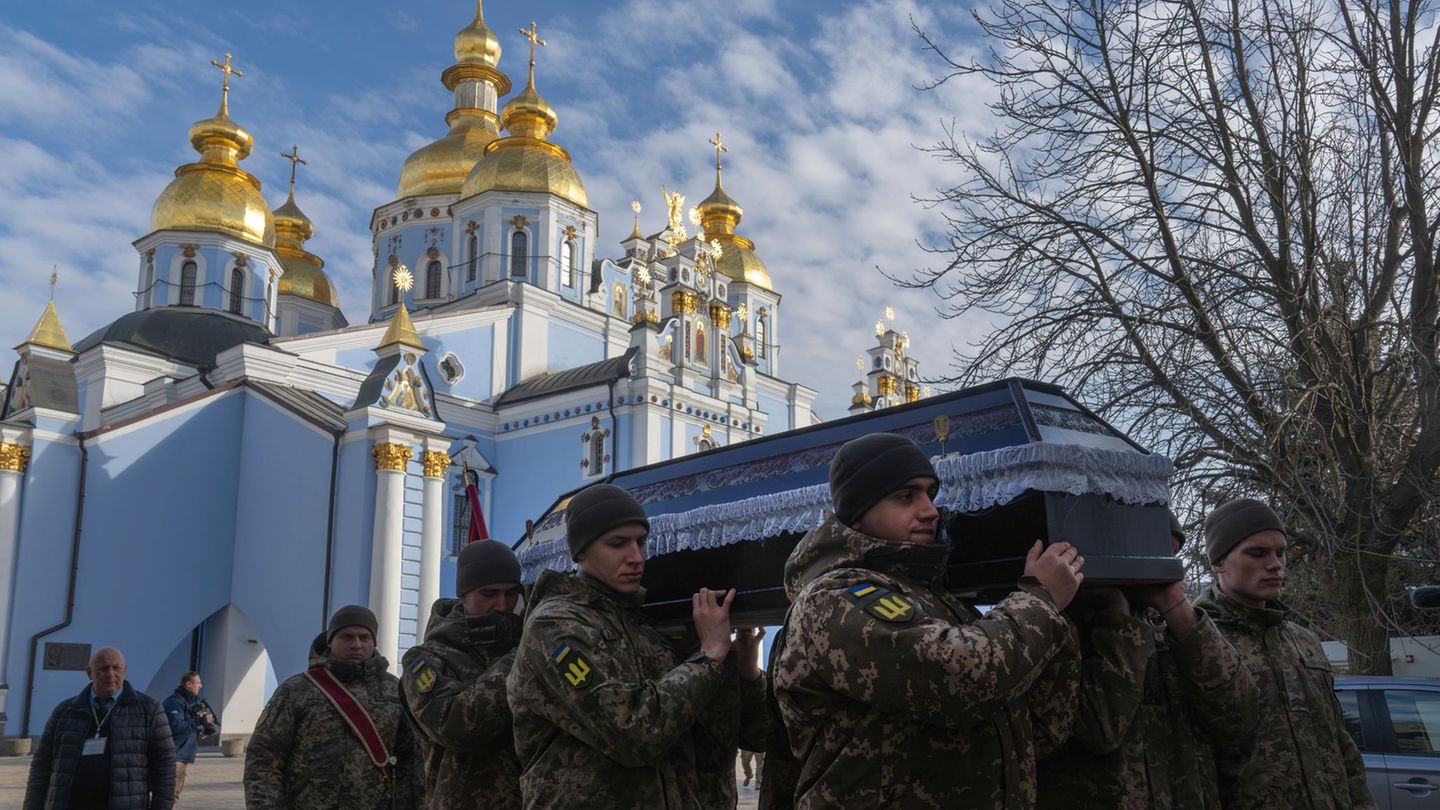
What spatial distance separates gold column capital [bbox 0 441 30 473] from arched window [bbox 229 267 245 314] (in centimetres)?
889

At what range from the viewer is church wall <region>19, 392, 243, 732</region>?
66.1ft

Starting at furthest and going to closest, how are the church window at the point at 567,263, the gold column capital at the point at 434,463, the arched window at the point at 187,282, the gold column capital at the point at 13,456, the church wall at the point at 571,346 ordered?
1. the church window at the point at 567,263
2. the church wall at the point at 571,346
3. the arched window at the point at 187,282
4. the gold column capital at the point at 434,463
5. the gold column capital at the point at 13,456

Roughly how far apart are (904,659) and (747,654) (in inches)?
43.8

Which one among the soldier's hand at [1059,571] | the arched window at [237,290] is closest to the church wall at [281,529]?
the arched window at [237,290]

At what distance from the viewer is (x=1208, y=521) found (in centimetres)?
393

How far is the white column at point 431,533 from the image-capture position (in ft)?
66.6

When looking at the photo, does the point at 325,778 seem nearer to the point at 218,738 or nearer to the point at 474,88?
the point at 218,738

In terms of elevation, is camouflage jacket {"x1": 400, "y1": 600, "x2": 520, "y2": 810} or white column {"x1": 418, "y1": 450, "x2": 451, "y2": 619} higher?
white column {"x1": 418, "y1": 450, "x2": 451, "y2": 619}

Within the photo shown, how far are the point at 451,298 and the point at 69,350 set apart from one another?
11558 millimetres

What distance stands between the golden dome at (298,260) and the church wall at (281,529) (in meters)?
13.2

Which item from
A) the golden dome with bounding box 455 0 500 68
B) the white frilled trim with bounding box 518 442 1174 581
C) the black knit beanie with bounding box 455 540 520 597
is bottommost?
the black knit beanie with bounding box 455 540 520 597

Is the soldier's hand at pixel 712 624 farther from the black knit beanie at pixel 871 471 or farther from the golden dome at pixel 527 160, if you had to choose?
the golden dome at pixel 527 160

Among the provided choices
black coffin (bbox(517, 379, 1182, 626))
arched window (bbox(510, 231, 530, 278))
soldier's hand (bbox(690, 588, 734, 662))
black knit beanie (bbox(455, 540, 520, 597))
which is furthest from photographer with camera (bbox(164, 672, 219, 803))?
arched window (bbox(510, 231, 530, 278))

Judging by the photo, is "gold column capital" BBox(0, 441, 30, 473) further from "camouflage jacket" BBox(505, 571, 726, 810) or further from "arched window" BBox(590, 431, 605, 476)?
"camouflage jacket" BBox(505, 571, 726, 810)
